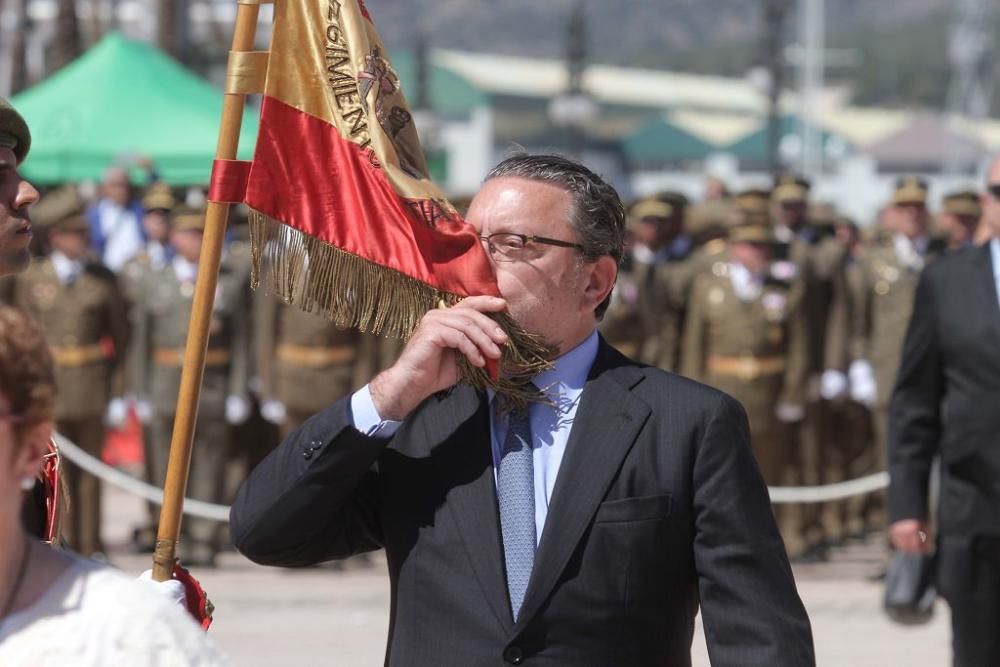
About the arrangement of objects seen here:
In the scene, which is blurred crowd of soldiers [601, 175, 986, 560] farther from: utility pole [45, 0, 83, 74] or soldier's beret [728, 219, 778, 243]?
utility pole [45, 0, 83, 74]

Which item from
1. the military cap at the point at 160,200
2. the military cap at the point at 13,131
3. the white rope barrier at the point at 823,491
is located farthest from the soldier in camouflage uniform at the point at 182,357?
the military cap at the point at 13,131

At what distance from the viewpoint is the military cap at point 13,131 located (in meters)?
3.61

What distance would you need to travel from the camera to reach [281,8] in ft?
12.1

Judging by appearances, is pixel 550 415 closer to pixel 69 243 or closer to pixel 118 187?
pixel 69 243

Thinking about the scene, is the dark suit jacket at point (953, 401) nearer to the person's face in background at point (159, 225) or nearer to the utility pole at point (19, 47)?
the person's face in background at point (159, 225)

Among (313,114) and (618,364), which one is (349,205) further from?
(618,364)

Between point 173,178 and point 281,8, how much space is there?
12125mm

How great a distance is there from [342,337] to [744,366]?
2.37 metres

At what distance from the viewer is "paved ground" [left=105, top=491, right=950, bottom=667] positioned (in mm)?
8781

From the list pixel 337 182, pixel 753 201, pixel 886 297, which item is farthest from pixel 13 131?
pixel 753 201

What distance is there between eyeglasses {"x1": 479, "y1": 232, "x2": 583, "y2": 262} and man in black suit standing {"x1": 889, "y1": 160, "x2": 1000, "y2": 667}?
2.41 meters

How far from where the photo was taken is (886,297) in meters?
12.2

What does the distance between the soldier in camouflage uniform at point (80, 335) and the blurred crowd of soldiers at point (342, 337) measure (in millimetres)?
10

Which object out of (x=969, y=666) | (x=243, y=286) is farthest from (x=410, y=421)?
(x=243, y=286)
